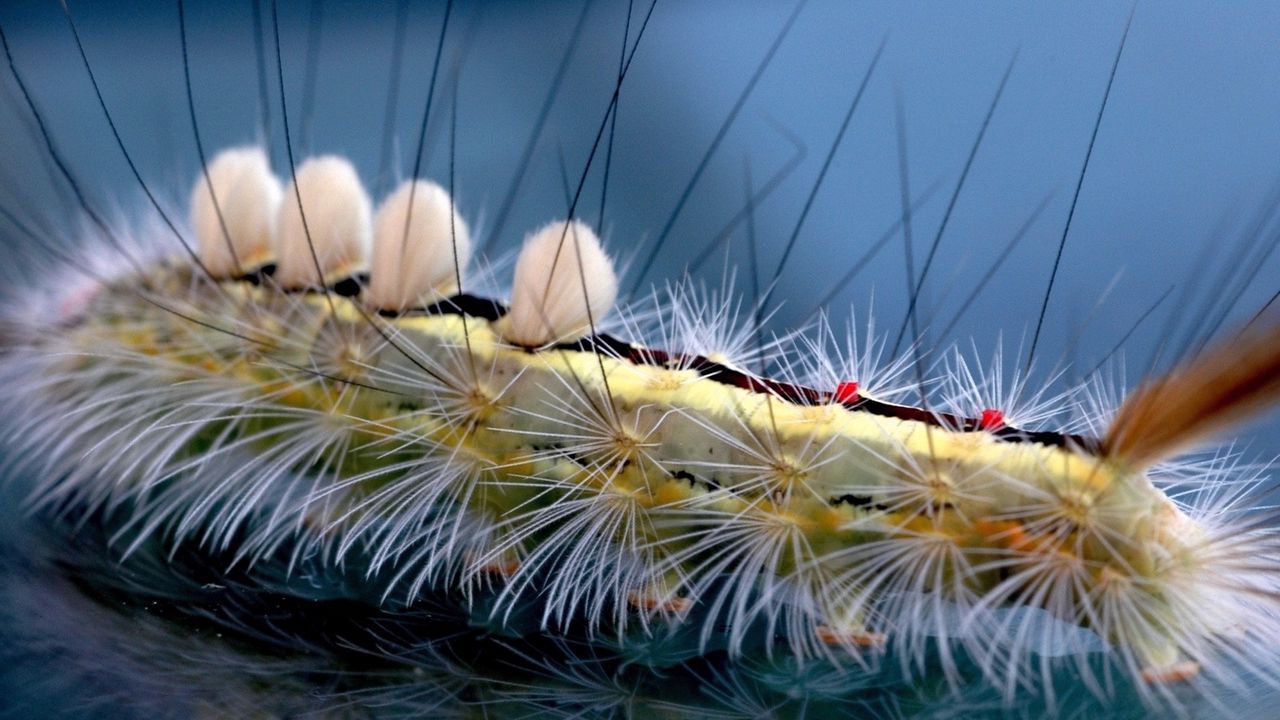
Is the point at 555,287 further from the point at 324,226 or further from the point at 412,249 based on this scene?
the point at 324,226

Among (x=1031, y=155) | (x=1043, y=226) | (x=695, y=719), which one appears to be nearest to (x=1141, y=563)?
(x=695, y=719)

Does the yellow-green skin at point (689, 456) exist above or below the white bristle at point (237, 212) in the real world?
below

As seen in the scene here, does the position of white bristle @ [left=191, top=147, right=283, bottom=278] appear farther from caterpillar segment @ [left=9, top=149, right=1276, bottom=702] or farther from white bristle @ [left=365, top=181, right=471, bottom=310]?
white bristle @ [left=365, top=181, right=471, bottom=310]

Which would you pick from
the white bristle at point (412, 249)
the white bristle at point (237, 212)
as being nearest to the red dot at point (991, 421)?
the white bristle at point (412, 249)

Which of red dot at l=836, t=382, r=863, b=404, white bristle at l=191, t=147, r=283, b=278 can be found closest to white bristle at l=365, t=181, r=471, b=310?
white bristle at l=191, t=147, r=283, b=278

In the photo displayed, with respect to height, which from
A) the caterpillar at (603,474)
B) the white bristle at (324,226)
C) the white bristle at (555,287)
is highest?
the white bristle at (324,226)

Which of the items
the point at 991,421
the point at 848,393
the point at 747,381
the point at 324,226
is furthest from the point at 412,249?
the point at 991,421

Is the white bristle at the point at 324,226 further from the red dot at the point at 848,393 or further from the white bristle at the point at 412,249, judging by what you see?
the red dot at the point at 848,393
